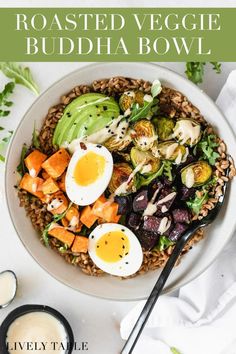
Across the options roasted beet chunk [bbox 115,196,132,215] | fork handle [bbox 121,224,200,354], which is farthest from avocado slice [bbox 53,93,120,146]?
fork handle [bbox 121,224,200,354]

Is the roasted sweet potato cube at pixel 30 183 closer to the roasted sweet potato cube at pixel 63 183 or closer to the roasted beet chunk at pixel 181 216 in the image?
the roasted sweet potato cube at pixel 63 183

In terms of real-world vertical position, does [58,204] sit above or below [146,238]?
above

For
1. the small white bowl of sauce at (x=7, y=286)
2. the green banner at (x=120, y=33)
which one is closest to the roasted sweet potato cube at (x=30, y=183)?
the small white bowl of sauce at (x=7, y=286)

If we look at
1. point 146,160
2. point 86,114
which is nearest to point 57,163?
point 86,114

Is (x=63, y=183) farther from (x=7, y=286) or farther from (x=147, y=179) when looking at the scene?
(x=7, y=286)

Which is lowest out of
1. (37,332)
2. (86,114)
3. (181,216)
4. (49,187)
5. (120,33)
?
(37,332)

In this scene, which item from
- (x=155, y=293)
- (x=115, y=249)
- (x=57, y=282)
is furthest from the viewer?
(x=57, y=282)
